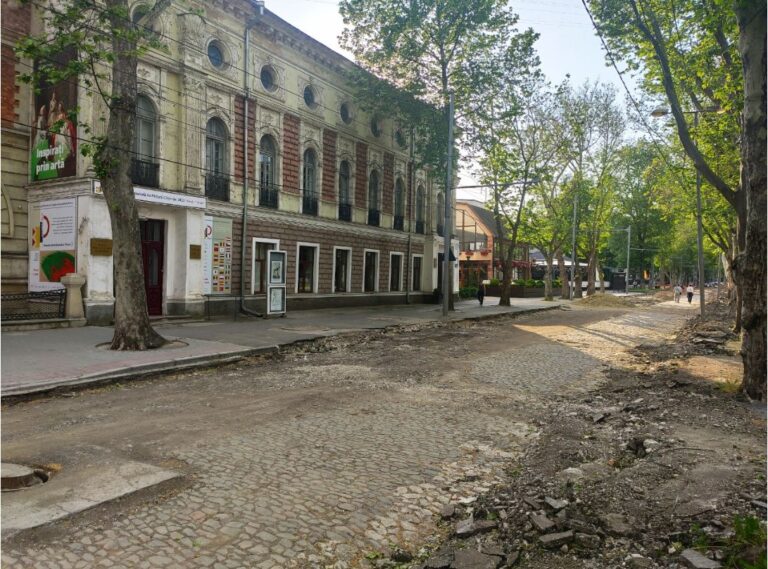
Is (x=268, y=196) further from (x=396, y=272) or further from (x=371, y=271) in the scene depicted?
(x=396, y=272)

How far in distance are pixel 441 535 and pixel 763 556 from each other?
6.31ft

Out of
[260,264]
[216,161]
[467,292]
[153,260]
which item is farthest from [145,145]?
[467,292]

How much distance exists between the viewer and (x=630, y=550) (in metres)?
3.49

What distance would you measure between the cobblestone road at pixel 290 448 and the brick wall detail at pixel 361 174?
1700cm

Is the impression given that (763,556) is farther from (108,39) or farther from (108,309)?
(108,309)

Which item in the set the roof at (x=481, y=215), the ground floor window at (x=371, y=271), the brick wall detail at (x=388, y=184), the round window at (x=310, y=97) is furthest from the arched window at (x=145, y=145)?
the roof at (x=481, y=215)

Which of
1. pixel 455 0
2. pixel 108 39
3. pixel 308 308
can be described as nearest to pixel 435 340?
pixel 308 308

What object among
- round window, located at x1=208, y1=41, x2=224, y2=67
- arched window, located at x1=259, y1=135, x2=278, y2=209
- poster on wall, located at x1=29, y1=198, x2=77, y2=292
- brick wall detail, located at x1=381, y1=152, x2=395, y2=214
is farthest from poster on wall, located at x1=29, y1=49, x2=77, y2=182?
brick wall detail, located at x1=381, y1=152, x2=395, y2=214

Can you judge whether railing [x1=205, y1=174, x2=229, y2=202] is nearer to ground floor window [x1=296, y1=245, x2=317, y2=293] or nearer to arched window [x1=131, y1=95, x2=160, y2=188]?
arched window [x1=131, y1=95, x2=160, y2=188]

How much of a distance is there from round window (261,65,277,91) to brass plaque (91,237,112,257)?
31.8 feet

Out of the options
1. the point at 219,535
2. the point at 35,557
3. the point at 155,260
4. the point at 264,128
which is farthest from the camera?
the point at 264,128

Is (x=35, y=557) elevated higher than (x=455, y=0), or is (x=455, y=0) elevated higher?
(x=455, y=0)

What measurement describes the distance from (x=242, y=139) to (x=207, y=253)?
182 inches

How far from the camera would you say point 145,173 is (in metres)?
17.6
